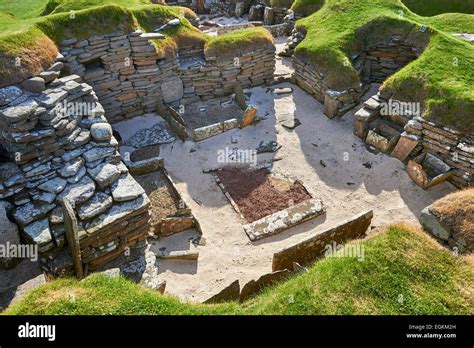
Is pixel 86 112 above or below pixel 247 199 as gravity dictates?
above

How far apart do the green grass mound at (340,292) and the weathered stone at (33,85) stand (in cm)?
698

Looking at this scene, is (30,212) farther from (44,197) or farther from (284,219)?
(284,219)

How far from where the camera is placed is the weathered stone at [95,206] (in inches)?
421

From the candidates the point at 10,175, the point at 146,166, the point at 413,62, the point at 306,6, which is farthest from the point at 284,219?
the point at 306,6

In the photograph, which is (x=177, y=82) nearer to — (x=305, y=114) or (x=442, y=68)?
(x=305, y=114)

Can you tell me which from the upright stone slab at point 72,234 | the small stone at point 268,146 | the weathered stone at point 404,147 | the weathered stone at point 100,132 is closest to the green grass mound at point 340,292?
the upright stone slab at point 72,234

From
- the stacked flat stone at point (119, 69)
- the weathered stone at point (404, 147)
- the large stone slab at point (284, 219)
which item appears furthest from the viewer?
the stacked flat stone at point (119, 69)

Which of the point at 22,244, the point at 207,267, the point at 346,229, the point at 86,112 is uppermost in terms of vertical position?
the point at 86,112

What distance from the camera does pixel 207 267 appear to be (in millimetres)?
12141

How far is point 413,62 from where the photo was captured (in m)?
16.7

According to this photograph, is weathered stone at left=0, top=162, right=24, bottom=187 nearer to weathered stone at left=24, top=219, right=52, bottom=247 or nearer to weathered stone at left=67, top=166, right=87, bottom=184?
weathered stone at left=67, top=166, right=87, bottom=184

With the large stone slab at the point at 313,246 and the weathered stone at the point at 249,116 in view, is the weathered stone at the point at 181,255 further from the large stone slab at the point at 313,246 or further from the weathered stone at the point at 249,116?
the weathered stone at the point at 249,116
